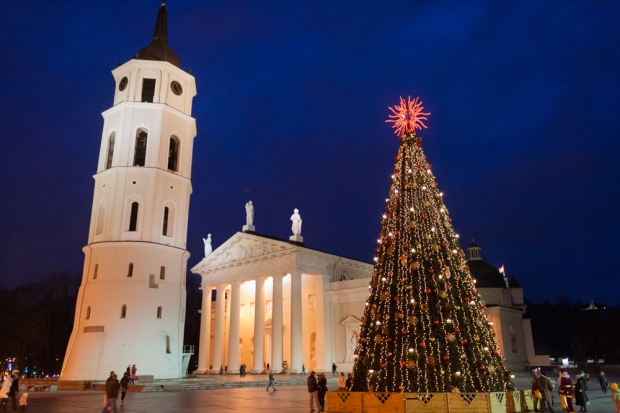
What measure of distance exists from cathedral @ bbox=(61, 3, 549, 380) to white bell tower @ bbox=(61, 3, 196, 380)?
7cm

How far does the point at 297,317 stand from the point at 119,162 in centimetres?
Answer: 1877

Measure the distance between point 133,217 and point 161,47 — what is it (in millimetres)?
13795

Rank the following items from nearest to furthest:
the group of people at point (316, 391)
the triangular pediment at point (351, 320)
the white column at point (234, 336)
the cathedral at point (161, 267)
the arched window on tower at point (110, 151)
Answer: the group of people at point (316, 391) → the cathedral at point (161, 267) → the arched window on tower at point (110, 151) → the triangular pediment at point (351, 320) → the white column at point (234, 336)

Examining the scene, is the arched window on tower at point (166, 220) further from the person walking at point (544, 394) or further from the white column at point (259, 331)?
the person walking at point (544, 394)

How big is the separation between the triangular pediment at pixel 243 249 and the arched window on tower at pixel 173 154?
12.4 metres

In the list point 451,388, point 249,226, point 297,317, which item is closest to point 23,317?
point 249,226

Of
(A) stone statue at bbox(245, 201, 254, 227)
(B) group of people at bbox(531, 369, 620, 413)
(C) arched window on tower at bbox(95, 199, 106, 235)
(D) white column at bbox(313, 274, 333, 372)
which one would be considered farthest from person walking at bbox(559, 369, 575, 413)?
(A) stone statue at bbox(245, 201, 254, 227)

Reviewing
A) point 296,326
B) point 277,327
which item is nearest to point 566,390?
point 296,326

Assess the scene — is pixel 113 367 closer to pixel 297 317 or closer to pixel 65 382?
pixel 65 382

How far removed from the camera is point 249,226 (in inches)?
1961

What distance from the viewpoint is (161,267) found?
1262 inches

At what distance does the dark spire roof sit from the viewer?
35.9 metres

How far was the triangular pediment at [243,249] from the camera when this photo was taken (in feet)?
143

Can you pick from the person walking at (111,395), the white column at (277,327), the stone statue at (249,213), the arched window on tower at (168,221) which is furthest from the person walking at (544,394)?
the stone statue at (249,213)
